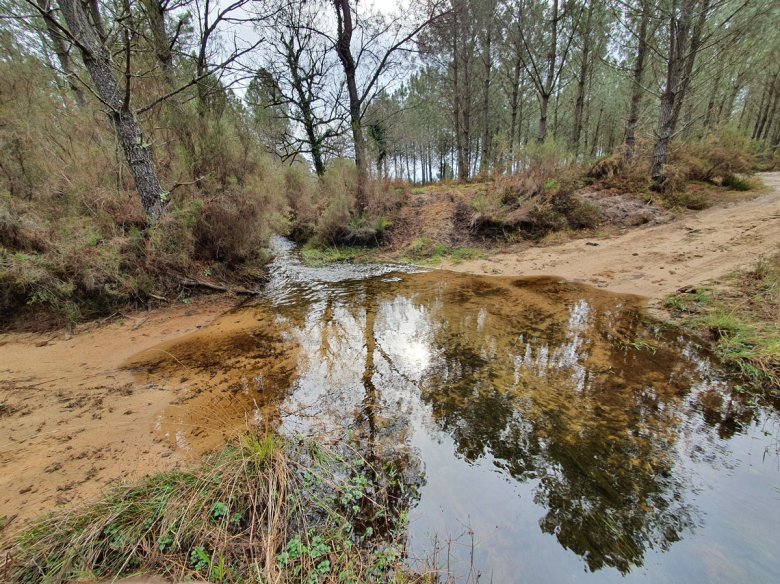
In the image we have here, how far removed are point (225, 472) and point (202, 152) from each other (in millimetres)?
5872

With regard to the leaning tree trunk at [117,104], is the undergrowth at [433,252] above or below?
below

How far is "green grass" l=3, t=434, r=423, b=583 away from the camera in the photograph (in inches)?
58.6

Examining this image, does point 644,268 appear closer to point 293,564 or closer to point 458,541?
point 458,541

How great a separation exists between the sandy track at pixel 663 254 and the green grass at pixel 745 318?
36 centimetres

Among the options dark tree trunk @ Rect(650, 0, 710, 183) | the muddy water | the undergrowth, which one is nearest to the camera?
the muddy water

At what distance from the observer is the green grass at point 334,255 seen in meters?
8.41

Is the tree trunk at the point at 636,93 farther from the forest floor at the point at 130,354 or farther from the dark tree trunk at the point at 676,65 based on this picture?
the forest floor at the point at 130,354

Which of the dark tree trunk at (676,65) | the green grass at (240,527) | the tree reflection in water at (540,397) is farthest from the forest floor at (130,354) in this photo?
the dark tree trunk at (676,65)

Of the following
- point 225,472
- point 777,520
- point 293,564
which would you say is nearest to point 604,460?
point 777,520

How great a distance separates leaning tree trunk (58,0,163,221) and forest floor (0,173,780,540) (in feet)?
6.15

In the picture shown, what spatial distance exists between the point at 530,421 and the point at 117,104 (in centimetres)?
681

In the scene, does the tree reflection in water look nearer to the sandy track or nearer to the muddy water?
the muddy water

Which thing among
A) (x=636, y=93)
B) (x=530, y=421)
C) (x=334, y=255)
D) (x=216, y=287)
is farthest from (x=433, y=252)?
(x=636, y=93)

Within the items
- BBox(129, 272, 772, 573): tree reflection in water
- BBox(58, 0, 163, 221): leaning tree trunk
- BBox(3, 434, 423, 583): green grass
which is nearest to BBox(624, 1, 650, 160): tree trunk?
BBox(129, 272, 772, 573): tree reflection in water
